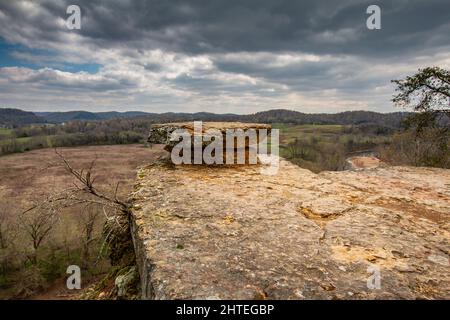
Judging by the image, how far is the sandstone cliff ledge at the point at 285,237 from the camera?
2.71 m

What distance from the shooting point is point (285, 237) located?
3.58 metres

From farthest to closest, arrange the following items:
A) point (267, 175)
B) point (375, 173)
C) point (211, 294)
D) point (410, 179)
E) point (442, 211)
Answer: point (375, 173), point (410, 179), point (267, 175), point (442, 211), point (211, 294)

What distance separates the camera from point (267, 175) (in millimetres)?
6180

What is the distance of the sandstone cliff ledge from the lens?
107 inches

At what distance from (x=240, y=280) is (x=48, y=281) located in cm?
3111

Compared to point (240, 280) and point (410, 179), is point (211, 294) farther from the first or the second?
point (410, 179)

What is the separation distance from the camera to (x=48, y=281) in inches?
1088
